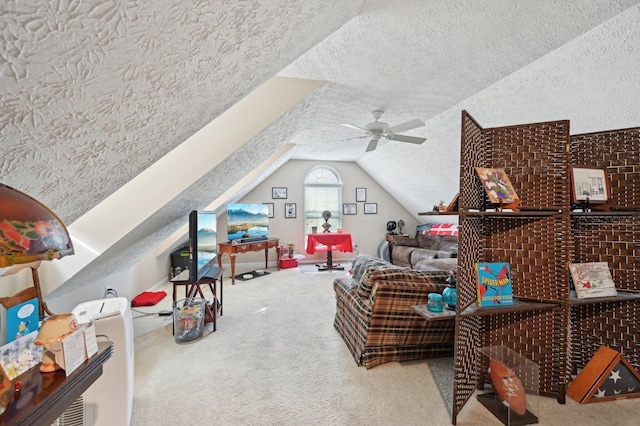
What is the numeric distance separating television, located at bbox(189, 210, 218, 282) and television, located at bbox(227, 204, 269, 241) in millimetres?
1935

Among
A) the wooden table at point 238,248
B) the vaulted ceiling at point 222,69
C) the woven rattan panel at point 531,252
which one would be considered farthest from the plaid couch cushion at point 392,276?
the wooden table at point 238,248

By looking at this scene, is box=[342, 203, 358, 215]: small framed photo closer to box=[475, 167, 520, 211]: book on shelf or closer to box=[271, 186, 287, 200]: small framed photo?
box=[271, 186, 287, 200]: small framed photo

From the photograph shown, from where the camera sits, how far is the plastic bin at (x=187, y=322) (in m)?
2.78

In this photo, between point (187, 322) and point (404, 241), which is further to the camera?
point (404, 241)

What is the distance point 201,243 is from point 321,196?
13.9 feet

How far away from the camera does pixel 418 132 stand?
448 cm

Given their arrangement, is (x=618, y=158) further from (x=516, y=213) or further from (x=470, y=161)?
(x=470, y=161)

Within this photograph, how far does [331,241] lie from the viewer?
19.9 ft

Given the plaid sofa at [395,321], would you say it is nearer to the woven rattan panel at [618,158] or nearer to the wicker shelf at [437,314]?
the wicker shelf at [437,314]

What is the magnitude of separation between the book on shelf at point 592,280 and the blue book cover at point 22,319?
2.87 meters

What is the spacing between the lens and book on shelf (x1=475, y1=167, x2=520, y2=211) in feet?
5.79

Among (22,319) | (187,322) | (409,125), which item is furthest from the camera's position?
(409,125)

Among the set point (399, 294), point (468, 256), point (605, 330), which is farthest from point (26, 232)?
point (605, 330)

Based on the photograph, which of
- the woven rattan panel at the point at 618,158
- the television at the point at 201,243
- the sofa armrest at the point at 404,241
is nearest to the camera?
the woven rattan panel at the point at 618,158
